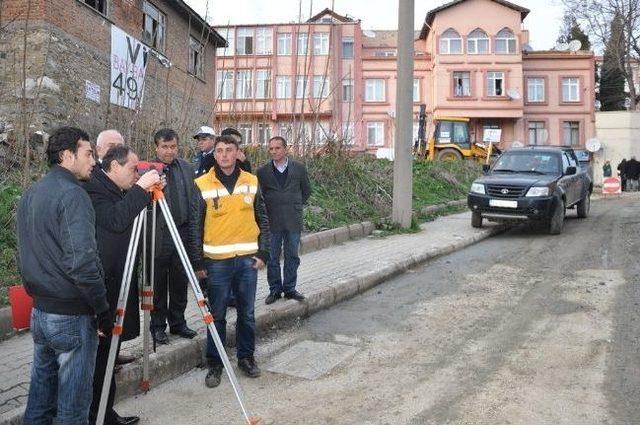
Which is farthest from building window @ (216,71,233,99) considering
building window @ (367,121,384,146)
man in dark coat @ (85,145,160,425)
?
building window @ (367,121,384,146)

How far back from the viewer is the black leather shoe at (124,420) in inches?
160

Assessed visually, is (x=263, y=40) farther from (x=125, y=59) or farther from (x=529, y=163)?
(x=529, y=163)

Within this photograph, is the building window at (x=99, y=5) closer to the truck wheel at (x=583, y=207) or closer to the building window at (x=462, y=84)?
the truck wheel at (x=583, y=207)

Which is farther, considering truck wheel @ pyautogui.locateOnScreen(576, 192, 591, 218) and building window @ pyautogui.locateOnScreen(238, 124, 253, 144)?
truck wheel @ pyautogui.locateOnScreen(576, 192, 591, 218)

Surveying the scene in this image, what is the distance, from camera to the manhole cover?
5209 mm

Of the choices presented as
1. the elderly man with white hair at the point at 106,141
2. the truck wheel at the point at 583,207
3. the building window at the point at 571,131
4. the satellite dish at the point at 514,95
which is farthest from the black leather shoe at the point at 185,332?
the building window at the point at 571,131

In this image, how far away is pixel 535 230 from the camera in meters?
13.9

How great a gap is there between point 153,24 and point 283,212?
15.6 m

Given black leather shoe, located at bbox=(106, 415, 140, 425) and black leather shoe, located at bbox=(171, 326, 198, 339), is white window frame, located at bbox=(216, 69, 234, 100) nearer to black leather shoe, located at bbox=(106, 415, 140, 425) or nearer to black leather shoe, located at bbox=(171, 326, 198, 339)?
black leather shoe, located at bbox=(171, 326, 198, 339)

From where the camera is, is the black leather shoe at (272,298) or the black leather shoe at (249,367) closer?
the black leather shoe at (249,367)

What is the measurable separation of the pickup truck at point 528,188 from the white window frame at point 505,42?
30868mm

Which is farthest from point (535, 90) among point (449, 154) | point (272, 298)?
point (272, 298)

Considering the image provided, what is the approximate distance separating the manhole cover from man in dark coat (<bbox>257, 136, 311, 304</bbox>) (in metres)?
1.09

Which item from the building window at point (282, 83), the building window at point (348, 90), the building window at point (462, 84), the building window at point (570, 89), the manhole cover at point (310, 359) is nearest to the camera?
the manhole cover at point (310, 359)
